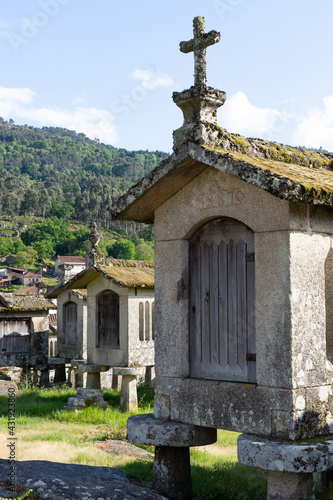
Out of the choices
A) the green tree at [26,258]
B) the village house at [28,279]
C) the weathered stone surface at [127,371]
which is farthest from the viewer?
the green tree at [26,258]

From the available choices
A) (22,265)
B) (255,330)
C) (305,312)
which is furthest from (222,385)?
(22,265)

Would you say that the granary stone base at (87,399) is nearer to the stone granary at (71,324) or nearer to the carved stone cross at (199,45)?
the stone granary at (71,324)

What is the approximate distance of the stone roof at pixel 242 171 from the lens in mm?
5211

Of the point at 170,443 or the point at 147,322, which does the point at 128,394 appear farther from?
the point at 170,443

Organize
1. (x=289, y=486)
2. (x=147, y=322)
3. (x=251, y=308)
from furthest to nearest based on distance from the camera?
(x=147, y=322), (x=251, y=308), (x=289, y=486)

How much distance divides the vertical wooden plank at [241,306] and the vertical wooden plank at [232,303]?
39 mm

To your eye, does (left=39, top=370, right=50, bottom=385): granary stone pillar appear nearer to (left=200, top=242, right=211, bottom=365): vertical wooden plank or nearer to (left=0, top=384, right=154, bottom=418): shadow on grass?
(left=0, top=384, right=154, bottom=418): shadow on grass

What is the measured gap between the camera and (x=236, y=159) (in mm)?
5578

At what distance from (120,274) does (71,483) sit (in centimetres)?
847

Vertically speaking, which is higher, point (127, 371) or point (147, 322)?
point (147, 322)

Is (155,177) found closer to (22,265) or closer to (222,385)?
(222,385)

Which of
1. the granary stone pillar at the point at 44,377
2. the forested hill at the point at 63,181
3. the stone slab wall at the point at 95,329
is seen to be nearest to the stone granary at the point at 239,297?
the stone slab wall at the point at 95,329

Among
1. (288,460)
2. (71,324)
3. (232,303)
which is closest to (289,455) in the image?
(288,460)

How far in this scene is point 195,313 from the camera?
637 centimetres
